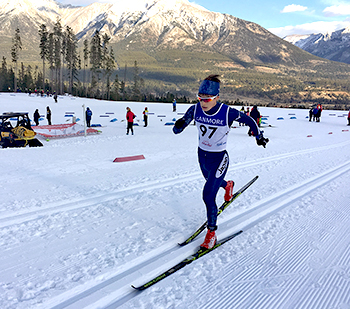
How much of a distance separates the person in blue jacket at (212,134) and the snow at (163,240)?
0.57m

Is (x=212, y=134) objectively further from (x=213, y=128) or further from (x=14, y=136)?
(x=14, y=136)

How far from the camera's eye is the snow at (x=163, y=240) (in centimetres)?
283

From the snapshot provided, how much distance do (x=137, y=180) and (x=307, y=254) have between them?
426cm

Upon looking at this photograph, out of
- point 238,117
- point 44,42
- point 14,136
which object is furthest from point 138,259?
point 44,42

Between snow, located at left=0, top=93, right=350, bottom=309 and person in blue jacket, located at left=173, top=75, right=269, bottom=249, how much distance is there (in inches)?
22.5

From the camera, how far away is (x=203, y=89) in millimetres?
3539

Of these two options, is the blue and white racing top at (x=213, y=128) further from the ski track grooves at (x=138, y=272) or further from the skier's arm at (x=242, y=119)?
the ski track grooves at (x=138, y=272)

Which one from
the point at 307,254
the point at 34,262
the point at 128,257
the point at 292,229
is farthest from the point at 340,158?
the point at 34,262

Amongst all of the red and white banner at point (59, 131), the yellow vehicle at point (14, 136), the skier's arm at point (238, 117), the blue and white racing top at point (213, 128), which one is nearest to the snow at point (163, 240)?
the blue and white racing top at point (213, 128)

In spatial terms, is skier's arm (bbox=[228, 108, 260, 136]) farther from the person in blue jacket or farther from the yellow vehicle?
the yellow vehicle

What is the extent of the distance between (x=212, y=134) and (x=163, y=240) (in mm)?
1643

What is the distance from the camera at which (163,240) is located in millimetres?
3883

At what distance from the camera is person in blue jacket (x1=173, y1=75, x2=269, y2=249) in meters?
3.57

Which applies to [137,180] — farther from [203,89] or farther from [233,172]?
[203,89]
